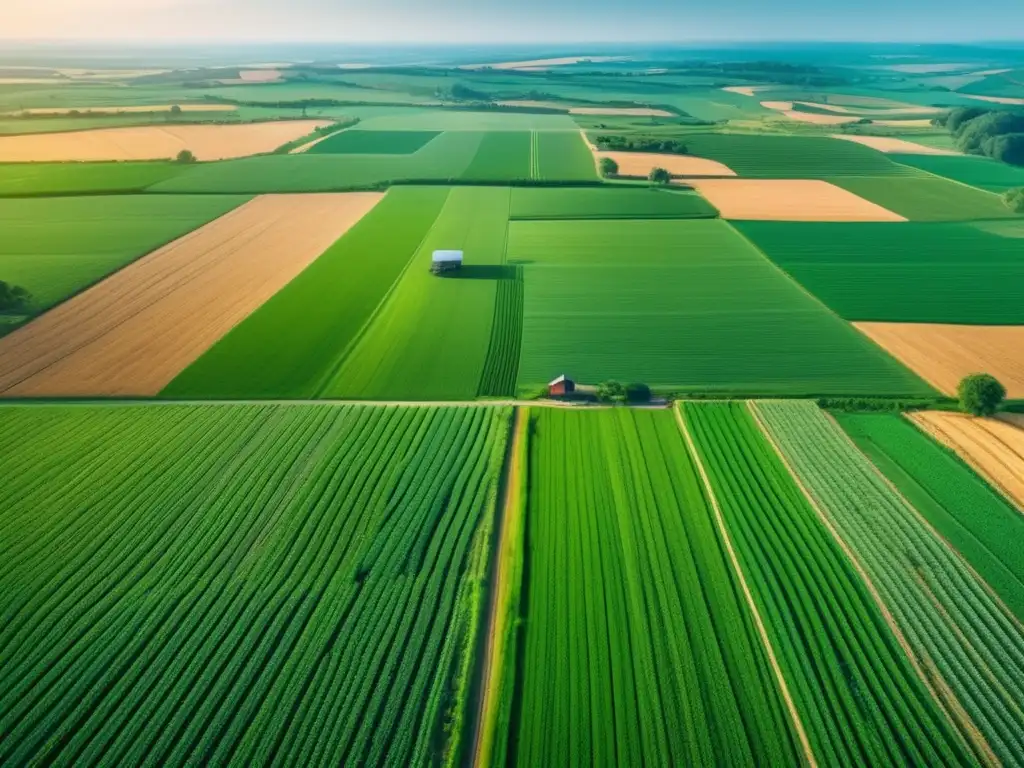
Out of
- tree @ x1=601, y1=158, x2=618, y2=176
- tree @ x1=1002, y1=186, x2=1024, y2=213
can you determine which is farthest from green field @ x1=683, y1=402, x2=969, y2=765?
tree @ x1=1002, y1=186, x2=1024, y2=213

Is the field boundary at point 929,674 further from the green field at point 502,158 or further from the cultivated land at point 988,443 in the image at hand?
the green field at point 502,158

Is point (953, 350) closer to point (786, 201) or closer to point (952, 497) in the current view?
point (952, 497)

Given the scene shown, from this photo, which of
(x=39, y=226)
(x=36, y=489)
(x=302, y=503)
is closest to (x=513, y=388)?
(x=302, y=503)

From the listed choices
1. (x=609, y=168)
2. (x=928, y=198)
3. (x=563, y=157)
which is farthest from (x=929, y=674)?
(x=563, y=157)

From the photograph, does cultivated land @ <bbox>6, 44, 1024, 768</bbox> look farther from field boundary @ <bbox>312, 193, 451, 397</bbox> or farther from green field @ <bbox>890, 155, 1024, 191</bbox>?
green field @ <bbox>890, 155, 1024, 191</bbox>

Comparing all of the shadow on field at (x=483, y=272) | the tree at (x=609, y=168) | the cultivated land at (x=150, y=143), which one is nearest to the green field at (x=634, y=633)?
the shadow on field at (x=483, y=272)
